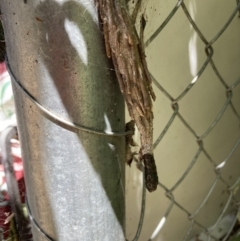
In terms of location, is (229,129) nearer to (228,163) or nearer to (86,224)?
(228,163)

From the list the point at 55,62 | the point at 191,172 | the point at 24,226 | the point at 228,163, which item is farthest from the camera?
the point at 228,163

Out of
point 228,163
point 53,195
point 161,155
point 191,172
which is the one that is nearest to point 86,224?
point 53,195

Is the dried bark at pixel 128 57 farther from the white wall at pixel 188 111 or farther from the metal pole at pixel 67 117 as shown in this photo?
the white wall at pixel 188 111

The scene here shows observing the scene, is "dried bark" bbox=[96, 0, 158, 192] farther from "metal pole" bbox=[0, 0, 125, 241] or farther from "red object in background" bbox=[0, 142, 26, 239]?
"red object in background" bbox=[0, 142, 26, 239]

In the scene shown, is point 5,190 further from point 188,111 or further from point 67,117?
point 188,111

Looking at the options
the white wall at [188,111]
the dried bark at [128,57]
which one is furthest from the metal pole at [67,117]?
the white wall at [188,111]

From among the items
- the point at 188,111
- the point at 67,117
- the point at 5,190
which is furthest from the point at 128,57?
the point at 188,111

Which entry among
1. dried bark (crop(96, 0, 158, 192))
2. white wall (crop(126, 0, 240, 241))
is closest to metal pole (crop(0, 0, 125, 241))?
dried bark (crop(96, 0, 158, 192))
